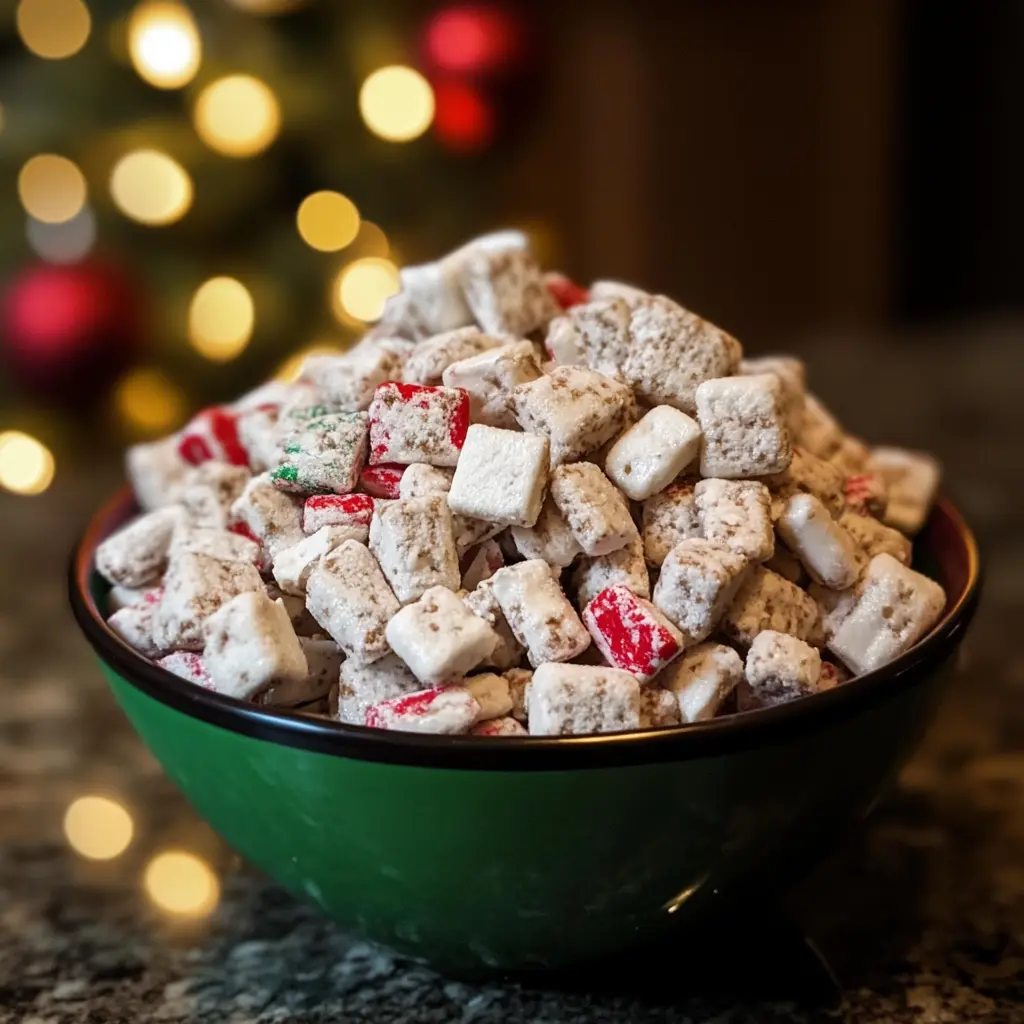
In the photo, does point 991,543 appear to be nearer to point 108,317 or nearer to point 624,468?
point 624,468

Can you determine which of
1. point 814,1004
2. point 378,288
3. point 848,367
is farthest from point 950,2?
point 814,1004

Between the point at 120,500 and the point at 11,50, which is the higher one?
the point at 11,50

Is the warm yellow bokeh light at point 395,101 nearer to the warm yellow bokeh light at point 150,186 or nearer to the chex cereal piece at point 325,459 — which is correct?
the warm yellow bokeh light at point 150,186

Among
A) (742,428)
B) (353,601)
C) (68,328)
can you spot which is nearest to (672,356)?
(742,428)

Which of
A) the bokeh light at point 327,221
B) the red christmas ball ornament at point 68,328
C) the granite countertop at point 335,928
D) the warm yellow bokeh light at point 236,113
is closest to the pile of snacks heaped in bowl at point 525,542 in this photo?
the granite countertop at point 335,928

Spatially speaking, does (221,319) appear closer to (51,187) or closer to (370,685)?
(51,187)

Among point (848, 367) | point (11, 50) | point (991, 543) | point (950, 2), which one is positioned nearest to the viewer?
point (991, 543)
